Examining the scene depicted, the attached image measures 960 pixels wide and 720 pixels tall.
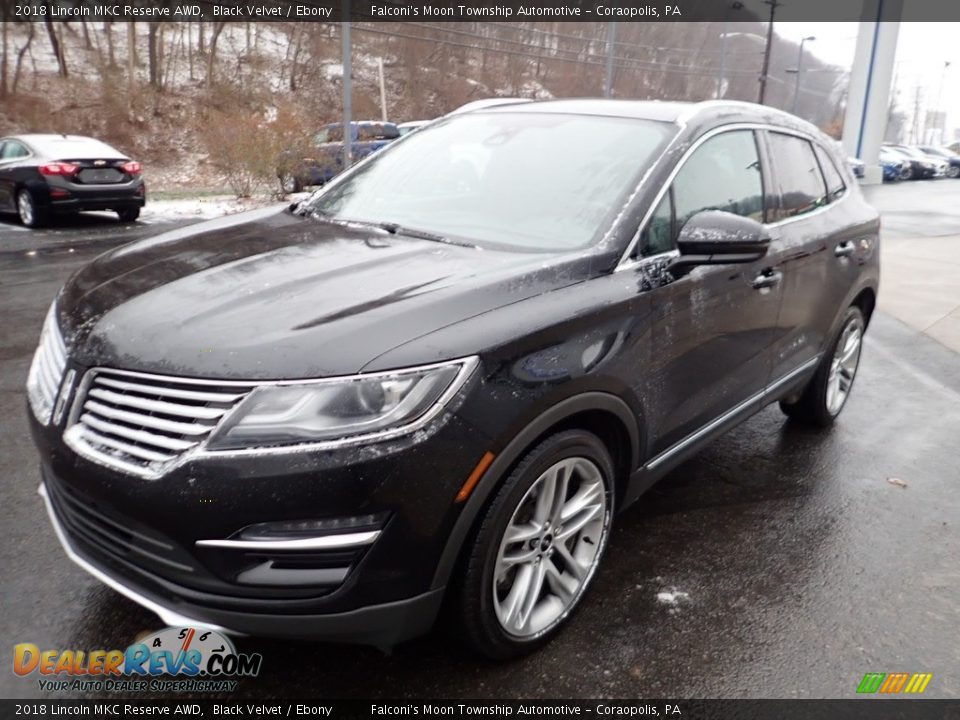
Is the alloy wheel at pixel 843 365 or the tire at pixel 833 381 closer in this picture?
the tire at pixel 833 381

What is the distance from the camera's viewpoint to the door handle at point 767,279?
3344 mm

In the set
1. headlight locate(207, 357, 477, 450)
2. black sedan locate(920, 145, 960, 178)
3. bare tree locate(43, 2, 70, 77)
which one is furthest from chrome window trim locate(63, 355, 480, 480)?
black sedan locate(920, 145, 960, 178)

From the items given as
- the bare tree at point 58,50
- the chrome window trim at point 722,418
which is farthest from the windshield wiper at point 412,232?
the bare tree at point 58,50

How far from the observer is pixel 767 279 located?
3.42m

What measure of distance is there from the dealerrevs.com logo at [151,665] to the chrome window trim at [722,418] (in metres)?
1.61

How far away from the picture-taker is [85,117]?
33.0 m

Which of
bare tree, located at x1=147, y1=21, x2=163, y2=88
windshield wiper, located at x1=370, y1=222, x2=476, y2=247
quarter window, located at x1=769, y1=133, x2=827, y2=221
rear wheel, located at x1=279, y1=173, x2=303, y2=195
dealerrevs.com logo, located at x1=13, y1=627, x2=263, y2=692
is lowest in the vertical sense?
dealerrevs.com logo, located at x1=13, y1=627, x2=263, y2=692

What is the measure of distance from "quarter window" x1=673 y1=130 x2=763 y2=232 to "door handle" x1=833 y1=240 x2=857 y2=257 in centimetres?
85

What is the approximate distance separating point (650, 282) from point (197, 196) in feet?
63.6

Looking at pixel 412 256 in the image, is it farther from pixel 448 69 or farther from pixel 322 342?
pixel 448 69

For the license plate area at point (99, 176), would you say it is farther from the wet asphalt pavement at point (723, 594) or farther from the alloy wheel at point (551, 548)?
the alloy wheel at point (551, 548)

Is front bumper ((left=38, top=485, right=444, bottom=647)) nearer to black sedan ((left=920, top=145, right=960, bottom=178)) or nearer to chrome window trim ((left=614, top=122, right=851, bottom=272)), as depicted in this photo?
chrome window trim ((left=614, top=122, right=851, bottom=272))

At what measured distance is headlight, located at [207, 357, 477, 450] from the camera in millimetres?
1923

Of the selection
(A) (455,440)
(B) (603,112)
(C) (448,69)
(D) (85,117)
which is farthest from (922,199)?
(C) (448,69)
